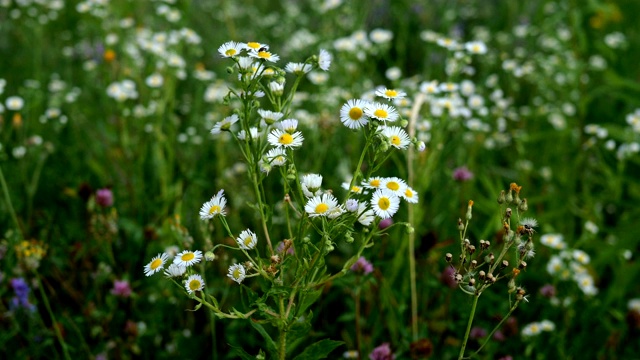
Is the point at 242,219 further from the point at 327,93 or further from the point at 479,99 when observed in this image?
the point at 479,99

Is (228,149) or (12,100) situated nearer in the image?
(12,100)

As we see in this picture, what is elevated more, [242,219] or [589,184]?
[589,184]

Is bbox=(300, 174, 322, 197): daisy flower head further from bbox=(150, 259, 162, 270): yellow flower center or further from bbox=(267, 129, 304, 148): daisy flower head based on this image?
bbox=(150, 259, 162, 270): yellow flower center

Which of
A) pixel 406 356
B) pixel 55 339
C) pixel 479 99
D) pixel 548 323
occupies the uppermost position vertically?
pixel 479 99

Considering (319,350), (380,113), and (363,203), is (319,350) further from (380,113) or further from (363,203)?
(380,113)

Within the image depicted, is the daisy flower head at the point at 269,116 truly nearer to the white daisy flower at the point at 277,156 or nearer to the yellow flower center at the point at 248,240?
the white daisy flower at the point at 277,156

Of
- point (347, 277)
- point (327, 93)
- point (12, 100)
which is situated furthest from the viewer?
point (327, 93)

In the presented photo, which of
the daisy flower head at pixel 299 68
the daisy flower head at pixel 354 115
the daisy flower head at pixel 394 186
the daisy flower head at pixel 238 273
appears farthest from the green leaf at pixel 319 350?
the daisy flower head at pixel 299 68

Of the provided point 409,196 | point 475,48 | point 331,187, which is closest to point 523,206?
point 409,196

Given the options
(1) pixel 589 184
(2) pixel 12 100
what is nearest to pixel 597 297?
(1) pixel 589 184

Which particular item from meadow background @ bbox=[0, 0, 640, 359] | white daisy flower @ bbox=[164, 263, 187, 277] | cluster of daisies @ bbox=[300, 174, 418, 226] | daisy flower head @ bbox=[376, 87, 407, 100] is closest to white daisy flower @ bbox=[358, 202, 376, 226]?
cluster of daisies @ bbox=[300, 174, 418, 226]
